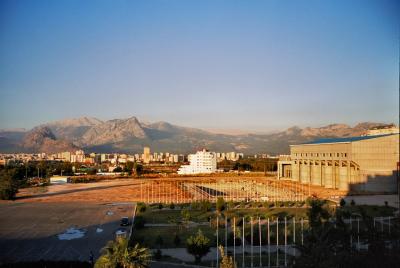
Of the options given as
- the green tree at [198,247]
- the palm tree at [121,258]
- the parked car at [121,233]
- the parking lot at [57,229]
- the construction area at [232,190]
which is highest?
the palm tree at [121,258]

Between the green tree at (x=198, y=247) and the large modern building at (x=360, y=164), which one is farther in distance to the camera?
the large modern building at (x=360, y=164)

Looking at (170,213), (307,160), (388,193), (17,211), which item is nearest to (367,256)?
(170,213)

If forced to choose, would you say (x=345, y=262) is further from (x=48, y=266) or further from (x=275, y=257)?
(x=48, y=266)

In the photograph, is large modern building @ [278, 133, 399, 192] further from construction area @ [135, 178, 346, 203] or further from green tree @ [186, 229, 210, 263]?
green tree @ [186, 229, 210, 263]

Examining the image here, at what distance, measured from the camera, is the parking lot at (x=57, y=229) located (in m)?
12.0

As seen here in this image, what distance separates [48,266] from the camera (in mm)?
9633

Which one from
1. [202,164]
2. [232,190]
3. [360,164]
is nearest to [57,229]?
[232,190]

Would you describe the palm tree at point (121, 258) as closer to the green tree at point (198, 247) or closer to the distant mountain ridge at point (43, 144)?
the green tree at point (198, 247)

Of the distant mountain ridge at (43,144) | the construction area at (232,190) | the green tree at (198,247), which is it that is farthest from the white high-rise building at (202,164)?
the distant mountain ridge at (43,144)

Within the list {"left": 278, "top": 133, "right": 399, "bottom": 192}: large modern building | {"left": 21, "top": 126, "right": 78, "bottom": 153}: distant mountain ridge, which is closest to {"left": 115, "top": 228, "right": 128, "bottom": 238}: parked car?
{"left": 278, "top": 133, "right": 399, "bottom": 192}: large modern building

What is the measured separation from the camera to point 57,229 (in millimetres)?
15359

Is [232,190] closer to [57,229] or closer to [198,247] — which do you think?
[57,229]

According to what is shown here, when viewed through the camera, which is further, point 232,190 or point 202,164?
point 202,164

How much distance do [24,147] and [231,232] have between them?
186 m
